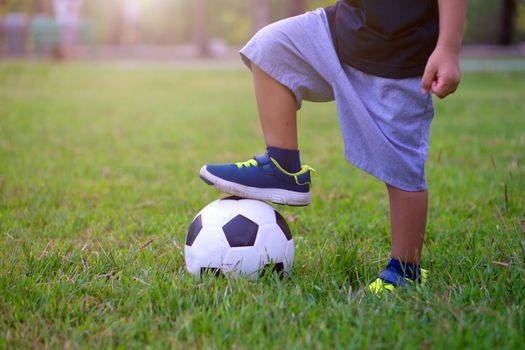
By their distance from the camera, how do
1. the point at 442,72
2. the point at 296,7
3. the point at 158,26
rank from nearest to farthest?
the point at 442,72
the point at 296,7
the point at 158,26

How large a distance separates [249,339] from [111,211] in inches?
74.9

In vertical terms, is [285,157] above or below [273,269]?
above

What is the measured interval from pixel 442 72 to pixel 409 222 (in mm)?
610

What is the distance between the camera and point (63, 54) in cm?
2289

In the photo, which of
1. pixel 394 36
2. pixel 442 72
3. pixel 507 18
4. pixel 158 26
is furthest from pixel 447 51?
pixel 158 26

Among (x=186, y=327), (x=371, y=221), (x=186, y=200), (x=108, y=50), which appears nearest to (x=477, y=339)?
(x=186, y=327)

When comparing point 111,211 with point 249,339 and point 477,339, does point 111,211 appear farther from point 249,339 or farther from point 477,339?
point 477,339

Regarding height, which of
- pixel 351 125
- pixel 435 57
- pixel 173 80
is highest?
pixel 435 57

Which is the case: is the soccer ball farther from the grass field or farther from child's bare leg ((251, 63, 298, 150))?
child's bare leg ((251, 63, 298, 150))

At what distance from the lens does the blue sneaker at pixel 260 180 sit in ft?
7.97

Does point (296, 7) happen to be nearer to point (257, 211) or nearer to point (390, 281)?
point (257, 211)

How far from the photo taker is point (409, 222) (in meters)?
2.35

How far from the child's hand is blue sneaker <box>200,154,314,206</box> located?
663 mm

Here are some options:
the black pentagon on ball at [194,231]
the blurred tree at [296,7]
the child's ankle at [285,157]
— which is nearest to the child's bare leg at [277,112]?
the child's ankle at [285,157]
